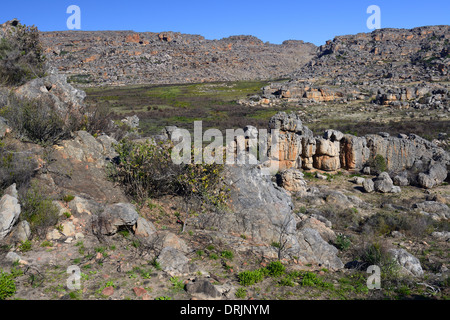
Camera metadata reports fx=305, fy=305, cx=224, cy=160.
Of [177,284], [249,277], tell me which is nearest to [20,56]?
[177,284]

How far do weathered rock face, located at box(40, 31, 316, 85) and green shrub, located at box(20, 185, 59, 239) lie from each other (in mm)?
92423

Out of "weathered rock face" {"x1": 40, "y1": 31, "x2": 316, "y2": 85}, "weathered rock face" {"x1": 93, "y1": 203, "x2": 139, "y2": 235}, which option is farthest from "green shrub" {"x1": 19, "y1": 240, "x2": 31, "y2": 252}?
"weathered rock face" {"x1": 40, "y1": 31, "x2": 316, "y2": 85}

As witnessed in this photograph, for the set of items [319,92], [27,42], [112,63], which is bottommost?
[27,42]

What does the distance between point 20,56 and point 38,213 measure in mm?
8954

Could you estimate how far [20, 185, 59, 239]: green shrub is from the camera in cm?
564

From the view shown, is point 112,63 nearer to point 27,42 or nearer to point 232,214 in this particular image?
point 27,42

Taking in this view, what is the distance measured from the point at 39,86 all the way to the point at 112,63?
109 meters

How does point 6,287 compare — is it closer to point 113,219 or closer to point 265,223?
point 113,219

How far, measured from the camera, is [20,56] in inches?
463

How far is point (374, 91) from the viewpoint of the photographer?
59094mm

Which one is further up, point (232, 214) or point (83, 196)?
point (83, 196)

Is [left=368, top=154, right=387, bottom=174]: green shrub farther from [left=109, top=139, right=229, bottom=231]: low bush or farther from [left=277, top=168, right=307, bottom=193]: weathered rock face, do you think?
[left=109, top=139, right=229, bottom=231]: low bush
